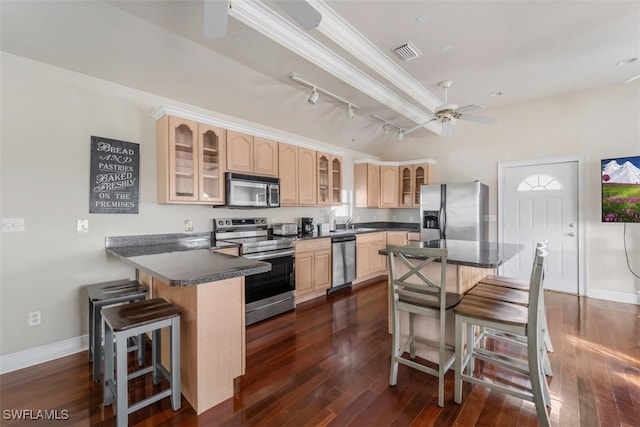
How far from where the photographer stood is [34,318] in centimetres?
239

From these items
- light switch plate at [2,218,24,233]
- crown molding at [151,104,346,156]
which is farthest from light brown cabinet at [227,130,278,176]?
light switch plate at [2,218,24,233]

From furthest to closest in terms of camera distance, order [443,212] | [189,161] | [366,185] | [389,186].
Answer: [389,186] < [366,185] < [443,212] < [189,161]

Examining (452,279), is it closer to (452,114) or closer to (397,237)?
(452,114)

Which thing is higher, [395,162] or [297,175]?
[395,162]

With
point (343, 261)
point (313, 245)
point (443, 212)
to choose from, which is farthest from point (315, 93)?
point (443, 212)

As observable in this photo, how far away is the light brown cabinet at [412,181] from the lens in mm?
5434

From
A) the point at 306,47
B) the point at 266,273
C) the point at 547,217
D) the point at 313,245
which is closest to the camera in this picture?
the point at 306,47

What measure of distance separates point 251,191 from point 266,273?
3.60ft

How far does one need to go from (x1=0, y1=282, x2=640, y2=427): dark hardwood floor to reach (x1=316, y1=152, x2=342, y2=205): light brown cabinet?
2398 millimetres

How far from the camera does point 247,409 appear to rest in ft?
5.93

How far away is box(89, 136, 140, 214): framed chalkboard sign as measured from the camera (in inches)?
106

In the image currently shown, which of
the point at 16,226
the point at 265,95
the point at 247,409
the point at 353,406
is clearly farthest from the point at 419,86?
the point at 16,226

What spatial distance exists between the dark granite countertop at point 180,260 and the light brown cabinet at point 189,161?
470 millimetres

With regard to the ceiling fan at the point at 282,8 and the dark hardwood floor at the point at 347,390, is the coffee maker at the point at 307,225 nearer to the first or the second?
the dark hardwood floor at the point at 347,390
